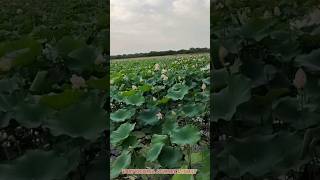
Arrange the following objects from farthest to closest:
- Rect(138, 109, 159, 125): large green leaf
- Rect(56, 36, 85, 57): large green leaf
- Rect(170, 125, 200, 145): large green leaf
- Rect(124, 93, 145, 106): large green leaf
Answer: Rect(124, 93, 145, 106): large green leaf < Rect(138, 109, 159, 125): large green leaf < Rect(170, 125, 200, 145): large green leaf < Rect(56, 36, 85, 57): large green leaf

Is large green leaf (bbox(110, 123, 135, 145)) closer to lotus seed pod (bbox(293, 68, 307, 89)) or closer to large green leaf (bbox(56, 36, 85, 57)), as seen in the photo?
large green leaf (bbox(56, 36, 85, 57))

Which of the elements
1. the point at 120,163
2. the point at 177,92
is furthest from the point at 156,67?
the point at 120,163

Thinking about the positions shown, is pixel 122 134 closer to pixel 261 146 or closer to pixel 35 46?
pixel 35 46

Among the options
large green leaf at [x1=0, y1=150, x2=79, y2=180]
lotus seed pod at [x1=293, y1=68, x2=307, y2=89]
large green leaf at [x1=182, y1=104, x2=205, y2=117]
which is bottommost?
large green leaf at [x1=0, y1=150, x2=79, y2=180]

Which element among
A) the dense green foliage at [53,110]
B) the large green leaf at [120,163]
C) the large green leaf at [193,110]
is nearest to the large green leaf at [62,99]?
the dense green foliage at [53,110]

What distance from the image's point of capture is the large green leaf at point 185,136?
1718mm

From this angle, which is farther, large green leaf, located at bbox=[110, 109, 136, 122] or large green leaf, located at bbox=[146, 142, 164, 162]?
large green leaf, located at bbox=[110, 109, 136, 122]

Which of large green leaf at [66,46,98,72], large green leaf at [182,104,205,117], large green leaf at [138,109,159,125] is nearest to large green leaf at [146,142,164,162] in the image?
large green leaf at [138,109,159,125]

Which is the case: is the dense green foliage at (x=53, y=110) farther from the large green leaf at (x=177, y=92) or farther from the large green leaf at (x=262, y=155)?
the large green leaf at (x=177, y=92)

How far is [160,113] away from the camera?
198cm

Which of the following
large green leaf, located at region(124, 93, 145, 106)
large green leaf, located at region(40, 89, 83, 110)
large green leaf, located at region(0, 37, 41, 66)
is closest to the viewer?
large green leaf, located at region(40, 89, 83, 110)

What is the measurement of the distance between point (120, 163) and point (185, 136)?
24 centimetres

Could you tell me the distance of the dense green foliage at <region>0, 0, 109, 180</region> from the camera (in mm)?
1121

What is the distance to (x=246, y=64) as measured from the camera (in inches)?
54.4
